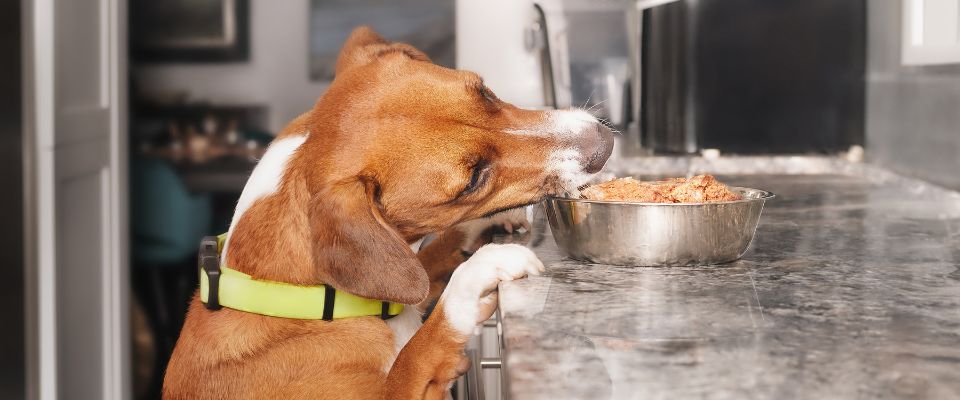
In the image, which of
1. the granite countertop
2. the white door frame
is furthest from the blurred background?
the granite countertop

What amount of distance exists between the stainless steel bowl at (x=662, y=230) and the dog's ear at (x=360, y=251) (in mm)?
206

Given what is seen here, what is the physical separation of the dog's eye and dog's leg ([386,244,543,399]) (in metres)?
0.14

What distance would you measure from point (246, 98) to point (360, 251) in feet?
8.26

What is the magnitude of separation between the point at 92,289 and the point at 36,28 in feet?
2.58

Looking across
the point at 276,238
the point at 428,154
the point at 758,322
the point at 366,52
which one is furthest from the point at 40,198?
the point at 758,322

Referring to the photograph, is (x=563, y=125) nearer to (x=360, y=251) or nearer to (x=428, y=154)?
(x=428, y=154)

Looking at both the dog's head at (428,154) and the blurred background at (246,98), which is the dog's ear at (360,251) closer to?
the dog's head at (428,154)

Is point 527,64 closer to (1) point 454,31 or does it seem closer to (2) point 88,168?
Result: (1) point 454,31

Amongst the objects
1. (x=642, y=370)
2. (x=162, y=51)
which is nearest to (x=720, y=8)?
(x=642, y=370)

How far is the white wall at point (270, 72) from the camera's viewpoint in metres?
3.53

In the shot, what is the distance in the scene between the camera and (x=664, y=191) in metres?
1.24

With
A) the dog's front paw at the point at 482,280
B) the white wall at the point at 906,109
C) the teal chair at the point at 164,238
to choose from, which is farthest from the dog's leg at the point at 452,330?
the teal chair at the point at 164,238

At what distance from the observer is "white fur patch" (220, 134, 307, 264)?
1.32 meters

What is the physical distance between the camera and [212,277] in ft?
4.16
